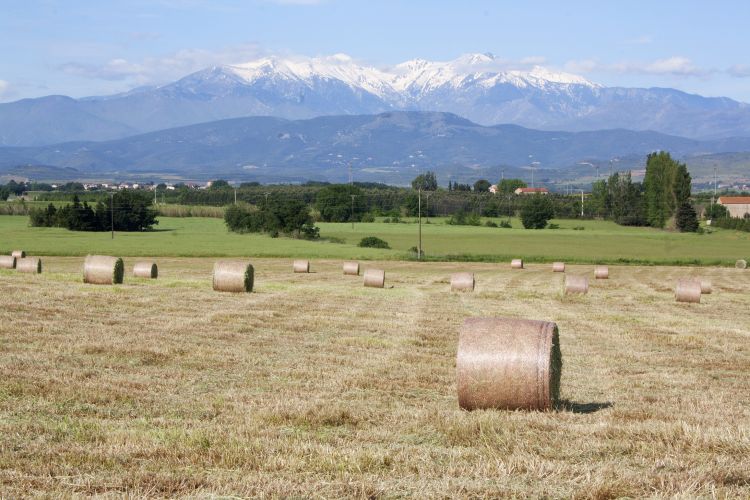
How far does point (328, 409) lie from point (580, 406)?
10.0 feet

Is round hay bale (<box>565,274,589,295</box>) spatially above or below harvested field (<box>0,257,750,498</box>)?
below

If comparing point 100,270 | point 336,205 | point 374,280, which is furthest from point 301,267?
point 336,205

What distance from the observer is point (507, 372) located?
1030 cm

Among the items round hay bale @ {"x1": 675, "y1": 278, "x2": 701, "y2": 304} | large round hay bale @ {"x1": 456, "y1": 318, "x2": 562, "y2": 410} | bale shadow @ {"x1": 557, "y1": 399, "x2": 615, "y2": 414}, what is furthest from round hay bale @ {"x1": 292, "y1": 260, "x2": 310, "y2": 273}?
large round hay bale @ {"x1": 456, "y1": 318, "x2": 562, "y2": 410}

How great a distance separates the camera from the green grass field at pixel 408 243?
68688mm

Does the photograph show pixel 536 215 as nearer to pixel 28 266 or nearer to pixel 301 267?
pixel 301 267

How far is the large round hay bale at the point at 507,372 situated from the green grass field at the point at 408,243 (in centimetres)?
5525

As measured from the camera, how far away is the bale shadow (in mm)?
10768

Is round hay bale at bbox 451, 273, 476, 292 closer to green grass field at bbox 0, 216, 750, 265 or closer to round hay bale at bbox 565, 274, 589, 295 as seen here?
round hay bale at bbox 565, 274, 589, 295

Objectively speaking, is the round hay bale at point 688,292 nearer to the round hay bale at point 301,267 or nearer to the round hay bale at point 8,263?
the round hay bale at point 301,267

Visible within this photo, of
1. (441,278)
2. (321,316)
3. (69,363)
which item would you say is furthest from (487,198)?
(69,363)

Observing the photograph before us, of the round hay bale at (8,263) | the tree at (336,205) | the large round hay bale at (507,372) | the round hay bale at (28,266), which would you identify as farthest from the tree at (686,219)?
the large round hay bale at (507,372)

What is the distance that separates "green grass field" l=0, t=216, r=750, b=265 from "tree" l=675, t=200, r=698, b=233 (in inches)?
102

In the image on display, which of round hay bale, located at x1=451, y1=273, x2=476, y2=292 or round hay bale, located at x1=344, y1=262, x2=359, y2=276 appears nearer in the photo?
round hay bale, located at x1=451, y1=273, x2=476, y2=292
